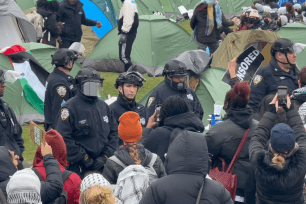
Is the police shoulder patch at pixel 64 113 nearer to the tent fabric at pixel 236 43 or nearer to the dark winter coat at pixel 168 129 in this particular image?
the dark winter coat at pixel 168 129

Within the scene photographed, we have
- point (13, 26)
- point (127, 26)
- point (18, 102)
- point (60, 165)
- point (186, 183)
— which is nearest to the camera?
point (186, 183)

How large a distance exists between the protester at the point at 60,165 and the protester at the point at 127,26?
7375 millimetres

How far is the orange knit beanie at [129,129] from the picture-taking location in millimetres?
5152

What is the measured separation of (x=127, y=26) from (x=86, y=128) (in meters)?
6.26

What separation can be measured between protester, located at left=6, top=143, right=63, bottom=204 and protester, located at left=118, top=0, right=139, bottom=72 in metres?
7.87

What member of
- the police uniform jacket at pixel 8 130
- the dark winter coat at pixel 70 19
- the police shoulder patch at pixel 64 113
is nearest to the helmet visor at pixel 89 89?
the police shoulder patch at pixel 64 113

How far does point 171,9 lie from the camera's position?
72.0ft

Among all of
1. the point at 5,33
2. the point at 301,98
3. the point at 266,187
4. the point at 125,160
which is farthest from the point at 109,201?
the point at 5,33

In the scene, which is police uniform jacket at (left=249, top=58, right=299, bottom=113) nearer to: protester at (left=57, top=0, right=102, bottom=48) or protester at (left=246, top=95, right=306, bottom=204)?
protester at (left=246, top=95, right=306, bottom=204)

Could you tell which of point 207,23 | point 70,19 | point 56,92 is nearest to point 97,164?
point 56,92

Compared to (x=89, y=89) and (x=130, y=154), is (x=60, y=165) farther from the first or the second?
(x=89, y=89)

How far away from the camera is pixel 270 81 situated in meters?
7.84

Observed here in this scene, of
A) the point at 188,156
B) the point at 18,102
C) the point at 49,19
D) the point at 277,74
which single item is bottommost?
the point at 18,102

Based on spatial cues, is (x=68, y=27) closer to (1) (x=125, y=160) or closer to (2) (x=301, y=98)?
(2) (x=301, y=98)
